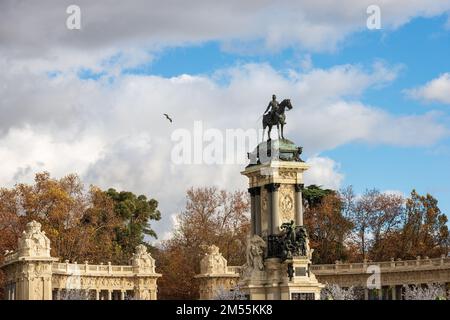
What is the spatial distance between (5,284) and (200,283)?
55.1 feet

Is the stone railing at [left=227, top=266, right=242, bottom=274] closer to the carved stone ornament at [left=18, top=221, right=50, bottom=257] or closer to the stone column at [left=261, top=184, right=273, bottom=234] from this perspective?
the carved stone ornament at [left=18, top=221, right=50, bottom=257]

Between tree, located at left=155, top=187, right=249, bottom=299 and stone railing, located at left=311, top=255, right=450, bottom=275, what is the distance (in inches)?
522

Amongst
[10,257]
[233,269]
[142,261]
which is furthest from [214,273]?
[10,257]

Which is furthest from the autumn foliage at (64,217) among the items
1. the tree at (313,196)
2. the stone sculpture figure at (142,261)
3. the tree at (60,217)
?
the tree at (313,196)

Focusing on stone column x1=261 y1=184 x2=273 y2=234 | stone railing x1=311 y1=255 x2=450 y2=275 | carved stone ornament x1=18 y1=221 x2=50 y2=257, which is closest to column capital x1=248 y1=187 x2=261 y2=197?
stone column x1=261 y1=184 x2=273 y2=234

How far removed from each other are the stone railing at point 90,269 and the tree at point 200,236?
824cm

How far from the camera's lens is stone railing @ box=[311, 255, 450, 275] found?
238 feet

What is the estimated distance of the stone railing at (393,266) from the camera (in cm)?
7269

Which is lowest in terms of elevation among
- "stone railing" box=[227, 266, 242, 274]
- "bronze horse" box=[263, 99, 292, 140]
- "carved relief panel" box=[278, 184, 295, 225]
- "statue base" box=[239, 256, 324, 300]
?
"statue base" box=[239, 256, 324, 300]

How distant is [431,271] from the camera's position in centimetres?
7312

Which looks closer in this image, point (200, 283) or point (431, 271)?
point (431, 271)
